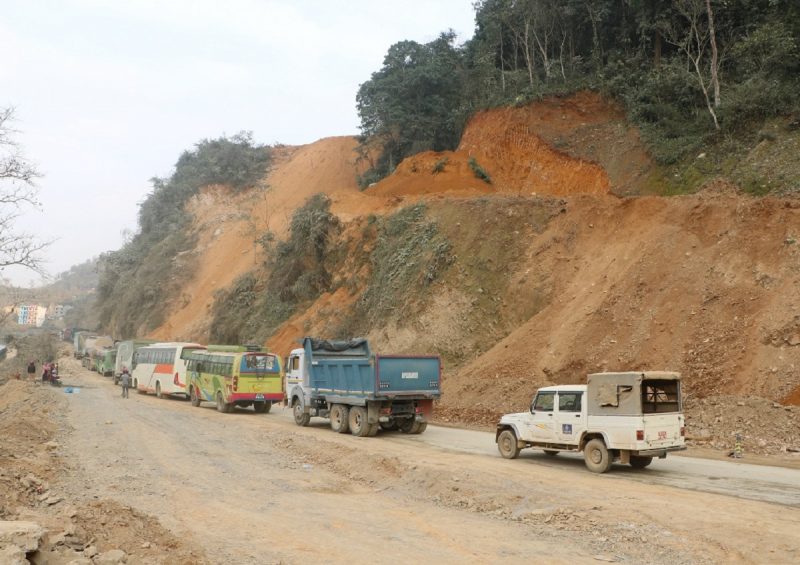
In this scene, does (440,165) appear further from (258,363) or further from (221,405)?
(221,405)

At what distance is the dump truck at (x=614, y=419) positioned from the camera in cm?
1326

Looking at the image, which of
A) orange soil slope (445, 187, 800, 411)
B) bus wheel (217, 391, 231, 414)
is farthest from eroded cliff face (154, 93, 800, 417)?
bus wheel (217, 391, 231, 414)

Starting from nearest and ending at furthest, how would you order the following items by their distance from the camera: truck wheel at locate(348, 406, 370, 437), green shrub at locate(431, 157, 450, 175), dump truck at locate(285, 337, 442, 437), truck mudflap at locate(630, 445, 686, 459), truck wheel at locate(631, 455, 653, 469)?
1. truck mudflap at locate(630, 445, 686, 459)
2. truck wheel at locate(631, 455, 653, 469)
3. dump truck at locate(285, 337, 442, 437)
4. truck wheel at locate(348, 406, 370, 437)
5. green shrub at locate(431, 157, 450, 175)

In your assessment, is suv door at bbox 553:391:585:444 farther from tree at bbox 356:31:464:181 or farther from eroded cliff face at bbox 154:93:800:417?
tree at bbox 356:31:464:181

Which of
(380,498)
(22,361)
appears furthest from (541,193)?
(22,361)

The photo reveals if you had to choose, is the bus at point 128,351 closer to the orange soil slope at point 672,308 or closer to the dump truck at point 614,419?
the orange soil slope at point 672,308

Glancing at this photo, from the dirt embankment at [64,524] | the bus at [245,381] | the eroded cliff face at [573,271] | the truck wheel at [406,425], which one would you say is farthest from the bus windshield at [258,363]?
the dirt embankment at [64,524]

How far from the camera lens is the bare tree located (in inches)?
1316

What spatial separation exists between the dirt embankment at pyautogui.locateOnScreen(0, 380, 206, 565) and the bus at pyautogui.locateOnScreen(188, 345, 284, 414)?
12.7 metres

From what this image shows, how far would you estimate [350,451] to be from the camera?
618 inches

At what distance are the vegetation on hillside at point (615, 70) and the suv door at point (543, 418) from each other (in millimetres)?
22799

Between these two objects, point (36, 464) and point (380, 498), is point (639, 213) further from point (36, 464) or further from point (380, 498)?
point (36, 464)

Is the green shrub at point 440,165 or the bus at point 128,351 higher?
the green shrub at point 440,165

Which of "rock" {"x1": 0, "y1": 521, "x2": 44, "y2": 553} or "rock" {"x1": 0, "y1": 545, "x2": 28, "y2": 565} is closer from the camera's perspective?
"rock" {"x1": 0, "y1": 545, "x2": 28, "y2": 565}
